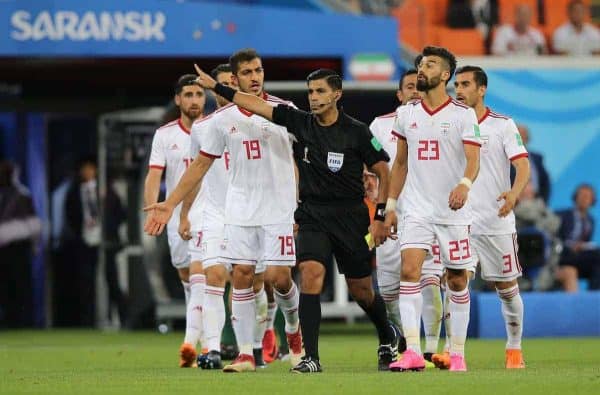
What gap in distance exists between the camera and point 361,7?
914 inches

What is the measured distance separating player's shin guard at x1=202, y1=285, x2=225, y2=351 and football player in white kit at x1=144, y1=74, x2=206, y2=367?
700 mm

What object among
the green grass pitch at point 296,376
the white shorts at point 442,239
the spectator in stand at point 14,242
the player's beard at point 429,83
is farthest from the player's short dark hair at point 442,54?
the spectator in stand at point 14,242

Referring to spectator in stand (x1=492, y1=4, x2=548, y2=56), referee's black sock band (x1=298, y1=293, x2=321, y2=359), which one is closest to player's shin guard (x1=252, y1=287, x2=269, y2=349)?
referee's black sock band (x1=298, y1=293, x2=321, y2=359)

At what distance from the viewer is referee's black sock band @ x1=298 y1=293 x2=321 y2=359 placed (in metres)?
12.3

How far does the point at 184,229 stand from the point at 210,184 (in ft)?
1.56

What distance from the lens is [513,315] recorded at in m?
13.7

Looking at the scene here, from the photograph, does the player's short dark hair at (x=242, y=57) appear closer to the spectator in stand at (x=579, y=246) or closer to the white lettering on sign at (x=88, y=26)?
the white lettering on sign at (x=88, y=26)

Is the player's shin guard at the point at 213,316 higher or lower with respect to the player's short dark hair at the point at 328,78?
lower

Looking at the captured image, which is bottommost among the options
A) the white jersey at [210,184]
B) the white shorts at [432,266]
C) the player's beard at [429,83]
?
the white shorts at [432,266]

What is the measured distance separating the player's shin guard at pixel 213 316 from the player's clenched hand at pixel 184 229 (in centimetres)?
65

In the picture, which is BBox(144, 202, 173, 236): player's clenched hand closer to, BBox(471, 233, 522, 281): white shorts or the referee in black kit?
the referee in black kit

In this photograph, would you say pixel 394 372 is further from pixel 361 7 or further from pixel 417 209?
pixel 361 7

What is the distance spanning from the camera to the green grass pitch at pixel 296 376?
35.5ft

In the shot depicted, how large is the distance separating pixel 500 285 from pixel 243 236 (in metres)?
2.17
